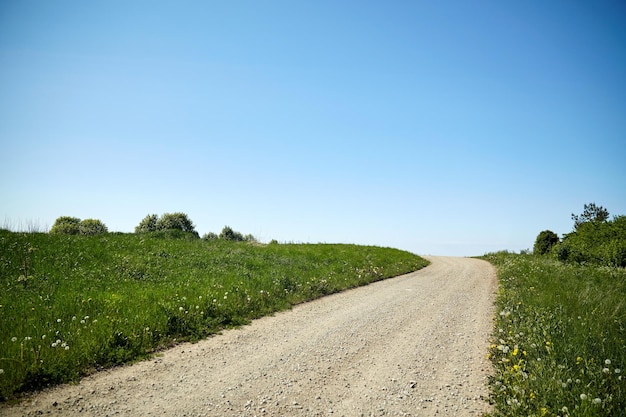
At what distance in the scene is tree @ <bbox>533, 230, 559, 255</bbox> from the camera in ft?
141

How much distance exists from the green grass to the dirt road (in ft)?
2.12

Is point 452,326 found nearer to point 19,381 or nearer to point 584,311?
point 584,311

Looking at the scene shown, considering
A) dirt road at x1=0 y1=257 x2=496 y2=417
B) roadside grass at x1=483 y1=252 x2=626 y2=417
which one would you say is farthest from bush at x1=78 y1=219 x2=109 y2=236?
roadside grass at x1=483 y1=252 x2=626 y2=417

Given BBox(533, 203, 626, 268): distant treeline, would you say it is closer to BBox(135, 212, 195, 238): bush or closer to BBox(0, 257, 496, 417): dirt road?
BBox(0, 257, 496, 417): dirt road

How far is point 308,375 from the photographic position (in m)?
7.19

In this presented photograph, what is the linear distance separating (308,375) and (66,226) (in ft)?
131

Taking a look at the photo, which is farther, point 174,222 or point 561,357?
point 174,222

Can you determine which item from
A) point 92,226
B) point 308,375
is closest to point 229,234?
point 92,226

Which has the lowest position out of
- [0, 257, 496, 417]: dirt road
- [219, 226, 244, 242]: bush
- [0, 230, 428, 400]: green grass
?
[0, 257, 496, 417]: dirt road

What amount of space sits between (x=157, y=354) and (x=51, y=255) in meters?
12.8

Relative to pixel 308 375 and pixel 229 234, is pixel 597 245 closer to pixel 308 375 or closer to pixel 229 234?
pixel 308 375

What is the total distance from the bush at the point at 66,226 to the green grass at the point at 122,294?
59.3ft

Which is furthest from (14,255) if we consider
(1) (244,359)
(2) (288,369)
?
(2) (288,369)

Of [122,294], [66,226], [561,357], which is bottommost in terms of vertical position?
[561,357]
